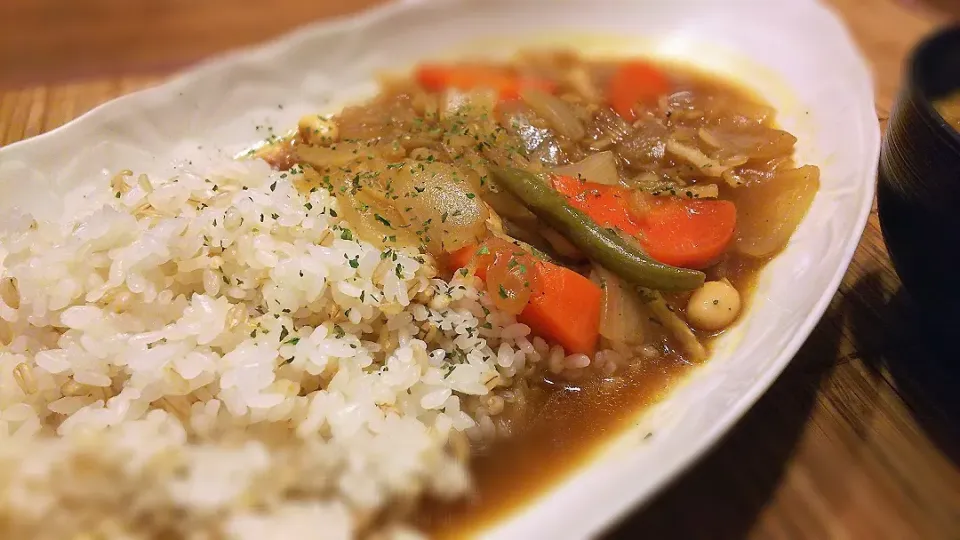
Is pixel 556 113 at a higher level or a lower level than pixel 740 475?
higher

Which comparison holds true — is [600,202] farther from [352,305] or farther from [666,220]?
[352,305]

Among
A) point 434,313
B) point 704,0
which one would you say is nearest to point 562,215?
point 434,313

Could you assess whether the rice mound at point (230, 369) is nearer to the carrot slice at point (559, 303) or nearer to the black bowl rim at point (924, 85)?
the carrot slice at point (559, 303)

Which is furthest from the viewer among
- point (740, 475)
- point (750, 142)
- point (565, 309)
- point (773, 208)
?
point (750, 142)

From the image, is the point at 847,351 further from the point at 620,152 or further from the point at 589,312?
the point at 620,152

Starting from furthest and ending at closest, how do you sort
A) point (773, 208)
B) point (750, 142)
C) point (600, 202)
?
point (750, 142) → point (773, 208) → point (600, 202)

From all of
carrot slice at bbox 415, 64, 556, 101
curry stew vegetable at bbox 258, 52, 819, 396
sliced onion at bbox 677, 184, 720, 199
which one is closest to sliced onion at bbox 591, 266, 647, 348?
curry stew vegetable at bbox 258, 52, 819, 396

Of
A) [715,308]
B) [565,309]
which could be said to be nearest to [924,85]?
[715,308]

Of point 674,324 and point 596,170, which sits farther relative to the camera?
point 596,170

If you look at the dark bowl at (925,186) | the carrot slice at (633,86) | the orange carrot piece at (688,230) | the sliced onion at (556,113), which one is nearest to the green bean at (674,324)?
the orange carrot piece at (688,230)
